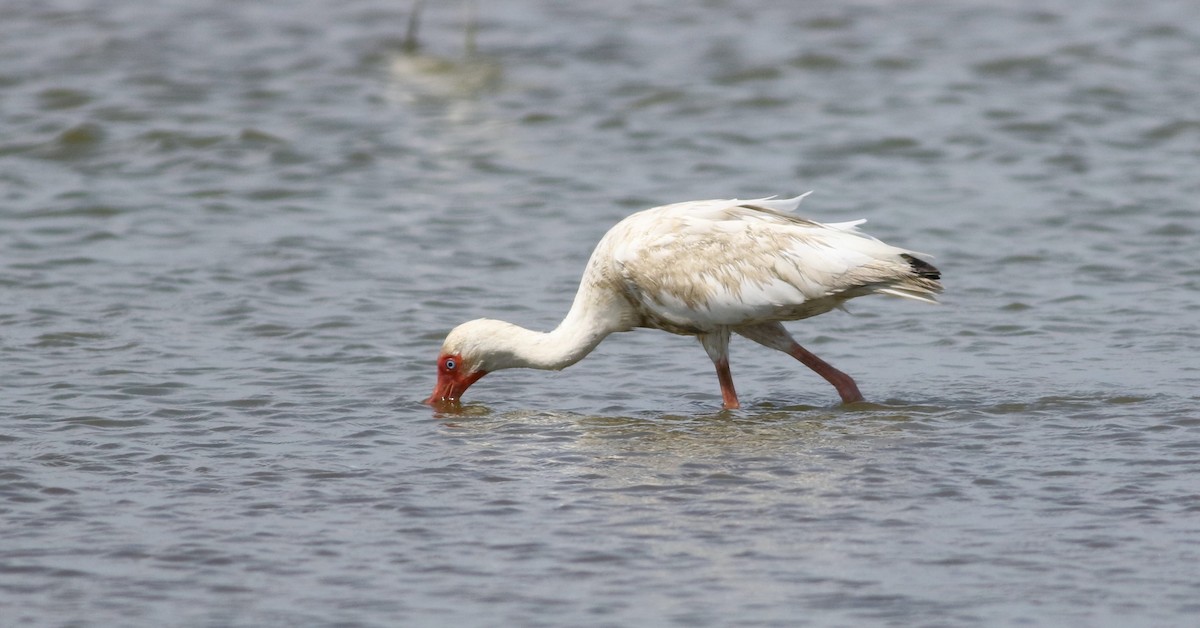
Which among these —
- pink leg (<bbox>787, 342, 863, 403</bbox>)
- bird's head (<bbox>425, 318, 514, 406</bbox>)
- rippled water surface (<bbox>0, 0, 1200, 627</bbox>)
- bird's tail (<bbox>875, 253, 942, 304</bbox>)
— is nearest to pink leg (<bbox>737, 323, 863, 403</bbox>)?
pink leg (<bbox>787, 342, 863, 403</bbox>)

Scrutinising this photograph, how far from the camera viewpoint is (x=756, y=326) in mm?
9516

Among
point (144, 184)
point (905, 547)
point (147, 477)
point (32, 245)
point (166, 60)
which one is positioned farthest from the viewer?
point (166, 60)

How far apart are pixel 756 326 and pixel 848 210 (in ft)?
16.1

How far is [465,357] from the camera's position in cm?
948

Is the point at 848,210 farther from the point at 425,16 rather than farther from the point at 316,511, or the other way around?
the point at 425,16

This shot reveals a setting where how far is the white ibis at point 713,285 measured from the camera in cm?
894

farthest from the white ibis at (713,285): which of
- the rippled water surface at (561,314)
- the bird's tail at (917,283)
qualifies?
the rippled water surface at (561,314)

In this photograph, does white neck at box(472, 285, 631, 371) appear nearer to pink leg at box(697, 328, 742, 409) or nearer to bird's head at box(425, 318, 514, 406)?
bird's head at box(425, 318, 514, 406)

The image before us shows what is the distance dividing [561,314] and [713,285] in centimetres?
260

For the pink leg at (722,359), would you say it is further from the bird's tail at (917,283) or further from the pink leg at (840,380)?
the bird's tail at (917,283)

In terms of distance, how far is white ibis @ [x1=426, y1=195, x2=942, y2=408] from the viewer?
894 centimetres

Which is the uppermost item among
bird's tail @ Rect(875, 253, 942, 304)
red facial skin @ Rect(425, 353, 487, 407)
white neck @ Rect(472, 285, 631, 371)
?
bird's tail @ Rect(875, 253, 942, 304)

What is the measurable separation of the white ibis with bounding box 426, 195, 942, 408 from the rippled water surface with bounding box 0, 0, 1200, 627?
32 centimetres

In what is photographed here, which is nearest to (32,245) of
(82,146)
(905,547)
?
(82,146)
